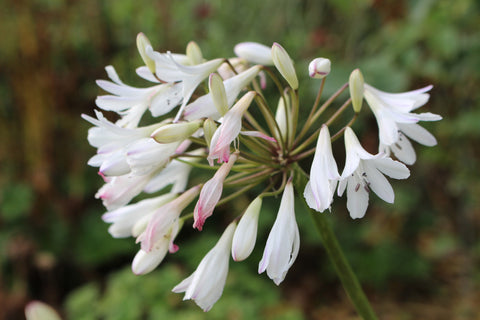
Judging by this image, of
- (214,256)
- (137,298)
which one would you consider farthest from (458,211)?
(214,256)

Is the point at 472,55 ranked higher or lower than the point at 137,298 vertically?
higher

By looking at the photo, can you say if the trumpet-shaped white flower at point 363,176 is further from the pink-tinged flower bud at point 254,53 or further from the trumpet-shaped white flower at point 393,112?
the pink-tinged flower bud at point 254,53

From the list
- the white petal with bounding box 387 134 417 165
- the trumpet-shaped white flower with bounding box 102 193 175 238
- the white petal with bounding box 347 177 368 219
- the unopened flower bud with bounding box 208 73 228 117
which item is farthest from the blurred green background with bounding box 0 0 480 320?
the unopened flower bud with bounding box 208 73 228 117

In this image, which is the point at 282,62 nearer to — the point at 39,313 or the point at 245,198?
the point at 39,313

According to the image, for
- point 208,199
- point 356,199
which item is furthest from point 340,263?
point 208,199

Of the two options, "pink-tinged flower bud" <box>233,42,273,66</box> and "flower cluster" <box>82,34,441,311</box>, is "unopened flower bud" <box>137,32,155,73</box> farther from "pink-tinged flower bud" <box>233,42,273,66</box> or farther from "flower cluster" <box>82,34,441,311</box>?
"pink-tinged flower bud" <box>233,42,273,66</box>

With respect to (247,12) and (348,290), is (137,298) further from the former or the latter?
(247,12)
